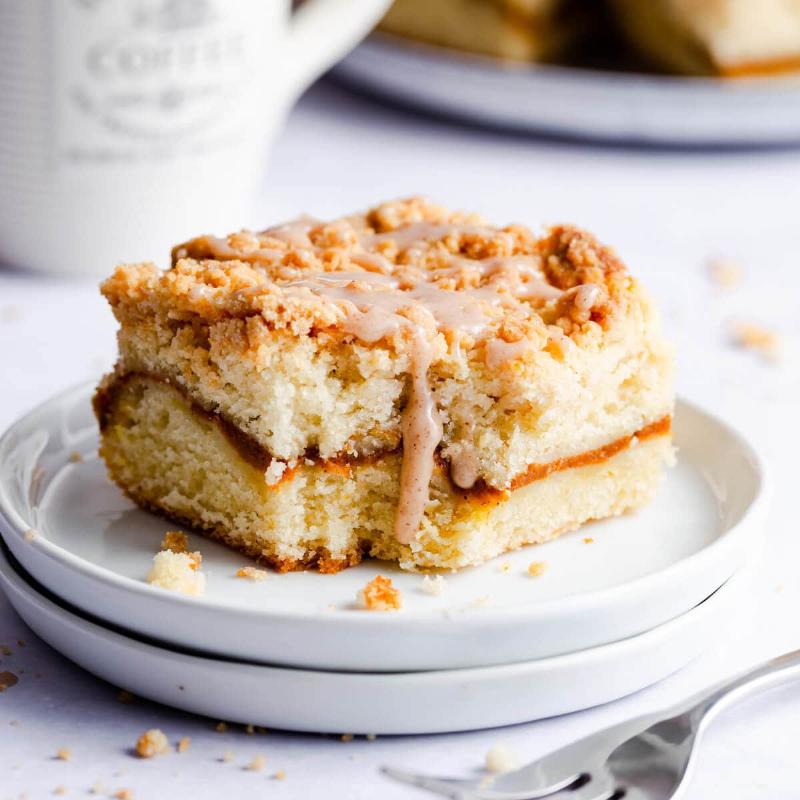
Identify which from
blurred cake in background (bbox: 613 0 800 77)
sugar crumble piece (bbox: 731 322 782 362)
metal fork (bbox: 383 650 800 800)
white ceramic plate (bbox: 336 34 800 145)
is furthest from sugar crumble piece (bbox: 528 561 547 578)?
blurred cake in background (bbox: 613 0 800 77)

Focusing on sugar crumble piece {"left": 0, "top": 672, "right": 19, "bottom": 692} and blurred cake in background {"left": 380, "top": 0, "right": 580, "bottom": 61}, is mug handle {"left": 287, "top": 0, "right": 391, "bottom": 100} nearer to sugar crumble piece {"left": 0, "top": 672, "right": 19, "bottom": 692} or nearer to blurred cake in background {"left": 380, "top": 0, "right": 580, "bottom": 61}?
blurred cake in background {"left": 380, "top": 0, "right": 580, "bottom": 61}

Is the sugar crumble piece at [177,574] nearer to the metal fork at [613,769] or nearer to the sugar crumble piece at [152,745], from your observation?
the sugar crumble piece at [152,745]

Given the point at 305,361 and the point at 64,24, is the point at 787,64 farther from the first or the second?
the point at 305,361

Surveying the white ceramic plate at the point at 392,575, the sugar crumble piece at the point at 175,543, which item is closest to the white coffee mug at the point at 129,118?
the white ceramic plate at the point at 392,575

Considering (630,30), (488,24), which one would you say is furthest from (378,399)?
(630,30)

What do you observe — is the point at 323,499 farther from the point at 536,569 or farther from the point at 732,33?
the point at 732,33

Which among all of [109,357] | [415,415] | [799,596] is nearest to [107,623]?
[415,415]
